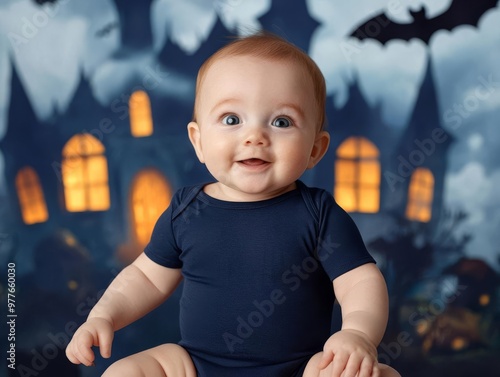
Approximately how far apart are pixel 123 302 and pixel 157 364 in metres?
0.14

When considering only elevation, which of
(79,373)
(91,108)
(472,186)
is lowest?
(79,373)

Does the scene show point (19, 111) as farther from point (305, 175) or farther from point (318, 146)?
point (318, 146)

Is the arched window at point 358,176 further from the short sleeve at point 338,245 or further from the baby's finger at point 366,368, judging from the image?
the baby's finger at point 366,368

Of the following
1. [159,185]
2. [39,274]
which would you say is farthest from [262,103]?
[39,274]

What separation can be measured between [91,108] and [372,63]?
0.79 m

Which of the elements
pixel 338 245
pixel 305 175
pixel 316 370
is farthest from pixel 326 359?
pixel 305 175

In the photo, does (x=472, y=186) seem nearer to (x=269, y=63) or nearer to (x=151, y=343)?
(x=151, y=343)

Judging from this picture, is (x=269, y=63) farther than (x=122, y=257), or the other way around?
(x=122, y=257)

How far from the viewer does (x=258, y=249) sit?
1295 millimetres

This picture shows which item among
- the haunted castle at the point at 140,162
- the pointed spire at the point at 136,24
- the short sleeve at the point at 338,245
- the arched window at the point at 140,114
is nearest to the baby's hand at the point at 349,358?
the short sleeve at the point at 338,245

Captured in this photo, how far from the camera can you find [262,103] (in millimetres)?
1241

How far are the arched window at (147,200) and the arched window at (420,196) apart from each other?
0.67 meters

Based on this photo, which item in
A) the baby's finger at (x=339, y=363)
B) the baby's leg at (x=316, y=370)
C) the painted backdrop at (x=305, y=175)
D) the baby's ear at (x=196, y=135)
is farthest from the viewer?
the painted backdrop at (x=305, y=175)

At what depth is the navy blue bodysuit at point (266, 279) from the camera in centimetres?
128
